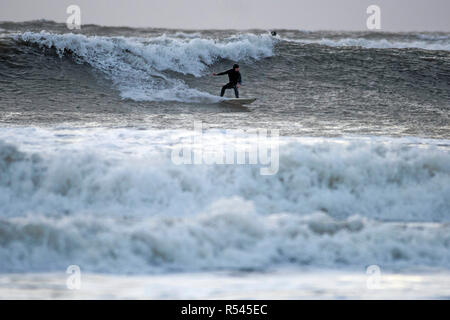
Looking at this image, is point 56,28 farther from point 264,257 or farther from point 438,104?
point 264,257

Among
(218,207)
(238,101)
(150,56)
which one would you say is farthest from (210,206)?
(150,56)

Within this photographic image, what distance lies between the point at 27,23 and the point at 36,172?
77.5ft

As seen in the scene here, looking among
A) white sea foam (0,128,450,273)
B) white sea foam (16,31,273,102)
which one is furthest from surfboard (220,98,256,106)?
white sea foam (0,128,450,273)

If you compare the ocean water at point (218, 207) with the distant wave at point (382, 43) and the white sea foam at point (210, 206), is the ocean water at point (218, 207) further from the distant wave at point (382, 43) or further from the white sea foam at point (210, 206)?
the distant wave at point (382, 43)

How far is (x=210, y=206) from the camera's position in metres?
6.60

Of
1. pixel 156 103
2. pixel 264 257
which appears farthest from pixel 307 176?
pixel 156 103

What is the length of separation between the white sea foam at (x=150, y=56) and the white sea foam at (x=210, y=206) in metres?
7.11

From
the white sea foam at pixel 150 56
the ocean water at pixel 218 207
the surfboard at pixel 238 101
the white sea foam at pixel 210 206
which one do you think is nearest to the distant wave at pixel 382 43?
the white sea foam at pixel 150 56

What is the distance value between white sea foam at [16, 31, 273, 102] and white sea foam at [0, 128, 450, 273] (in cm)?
711

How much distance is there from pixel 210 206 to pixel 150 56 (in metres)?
13.1

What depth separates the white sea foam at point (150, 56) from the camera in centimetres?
1586

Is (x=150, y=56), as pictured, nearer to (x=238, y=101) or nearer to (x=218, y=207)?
(x=238, y=101)

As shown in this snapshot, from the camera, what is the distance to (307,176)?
7367 mm

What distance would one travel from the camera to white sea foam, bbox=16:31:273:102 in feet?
52.0
